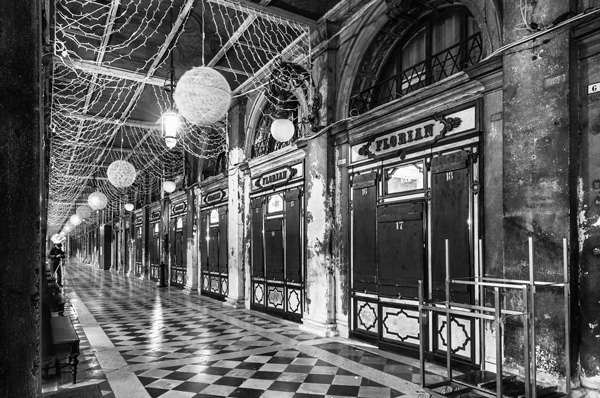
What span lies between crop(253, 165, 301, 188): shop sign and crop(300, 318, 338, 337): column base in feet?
9.40

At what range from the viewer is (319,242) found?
7.62 m

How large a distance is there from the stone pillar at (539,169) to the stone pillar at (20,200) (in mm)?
4000

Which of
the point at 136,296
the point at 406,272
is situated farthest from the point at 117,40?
the point at 136,296

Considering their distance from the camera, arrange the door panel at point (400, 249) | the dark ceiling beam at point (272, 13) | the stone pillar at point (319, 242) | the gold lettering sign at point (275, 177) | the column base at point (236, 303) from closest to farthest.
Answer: the door panel at point (400, 249) → the dark ceiling beam at point (272, 13) → the stone pillar at point (319, 242) → the gold lettering sign at point (275, 177) → the column base at point (236, 303)

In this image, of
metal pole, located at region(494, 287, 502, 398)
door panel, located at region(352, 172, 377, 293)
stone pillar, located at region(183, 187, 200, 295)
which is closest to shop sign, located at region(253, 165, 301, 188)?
door panel, located at region(352, 172, 377, 293)

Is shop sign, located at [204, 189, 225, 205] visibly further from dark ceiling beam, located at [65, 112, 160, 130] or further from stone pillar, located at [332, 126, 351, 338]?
stone pillar, located at [332, 126, 351, 338]

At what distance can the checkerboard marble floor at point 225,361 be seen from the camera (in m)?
4.70

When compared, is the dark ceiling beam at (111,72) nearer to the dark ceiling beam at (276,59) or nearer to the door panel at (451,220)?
the dark ceiling beam at (276,59)

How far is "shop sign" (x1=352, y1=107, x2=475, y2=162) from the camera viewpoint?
17.4 ft

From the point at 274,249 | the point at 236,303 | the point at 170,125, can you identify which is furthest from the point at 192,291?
the point at 170,125

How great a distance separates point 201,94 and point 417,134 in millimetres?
2897

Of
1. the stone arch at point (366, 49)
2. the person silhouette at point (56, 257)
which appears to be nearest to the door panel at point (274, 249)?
the stone arch at point (366, 49)

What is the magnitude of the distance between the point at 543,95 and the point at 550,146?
0.48 metres

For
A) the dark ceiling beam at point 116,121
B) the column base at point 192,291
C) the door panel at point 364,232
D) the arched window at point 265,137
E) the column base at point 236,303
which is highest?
the dark ceiling beam at point 116,121
